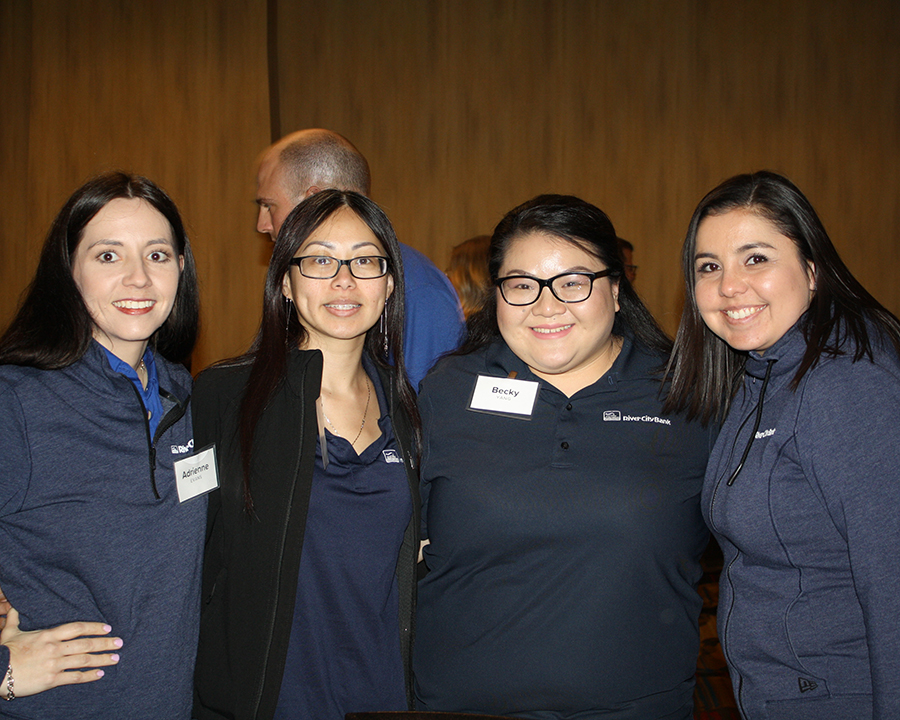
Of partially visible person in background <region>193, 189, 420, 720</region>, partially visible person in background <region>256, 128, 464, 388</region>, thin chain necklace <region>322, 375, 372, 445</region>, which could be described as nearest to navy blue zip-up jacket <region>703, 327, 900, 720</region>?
partially visible person in background <region>193, 189, 420, 720</region>

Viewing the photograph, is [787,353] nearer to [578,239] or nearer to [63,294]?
[578,239]

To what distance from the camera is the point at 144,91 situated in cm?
579

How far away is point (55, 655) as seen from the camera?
60.9 inches

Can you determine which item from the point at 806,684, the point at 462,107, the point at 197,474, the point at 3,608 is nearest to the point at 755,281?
the point at 806,684

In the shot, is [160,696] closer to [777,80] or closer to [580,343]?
[580,343]

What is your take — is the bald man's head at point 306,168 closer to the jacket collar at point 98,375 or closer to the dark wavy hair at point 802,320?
the jacket collar at point 98,375

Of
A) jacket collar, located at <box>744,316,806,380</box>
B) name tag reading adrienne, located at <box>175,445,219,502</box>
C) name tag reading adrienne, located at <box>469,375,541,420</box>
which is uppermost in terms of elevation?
jacket collar, located at <box>744,316,806,380</box>

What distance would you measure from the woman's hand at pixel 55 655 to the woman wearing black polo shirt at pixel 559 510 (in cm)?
78

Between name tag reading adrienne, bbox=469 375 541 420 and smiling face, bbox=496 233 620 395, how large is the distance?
3.1 inches

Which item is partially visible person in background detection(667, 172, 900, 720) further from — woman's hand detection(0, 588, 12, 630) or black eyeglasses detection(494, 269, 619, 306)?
woman's hand detection(0, 588, 12, 630)

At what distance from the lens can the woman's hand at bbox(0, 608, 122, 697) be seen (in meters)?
1.54

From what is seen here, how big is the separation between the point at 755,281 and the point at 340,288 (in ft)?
3.58

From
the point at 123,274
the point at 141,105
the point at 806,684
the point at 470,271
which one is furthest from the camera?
the point at 141,105

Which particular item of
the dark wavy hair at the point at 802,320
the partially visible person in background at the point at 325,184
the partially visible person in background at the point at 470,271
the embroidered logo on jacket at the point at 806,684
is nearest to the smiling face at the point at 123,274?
the partially visible person in background at the point at 325,184
